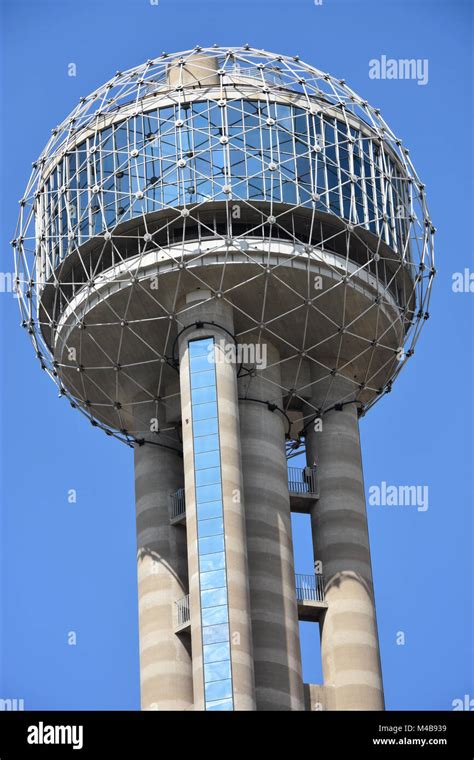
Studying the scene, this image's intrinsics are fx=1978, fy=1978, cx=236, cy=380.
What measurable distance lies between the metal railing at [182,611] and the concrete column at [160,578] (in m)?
0.29

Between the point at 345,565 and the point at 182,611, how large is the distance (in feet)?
29.5

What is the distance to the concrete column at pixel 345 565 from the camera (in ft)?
335

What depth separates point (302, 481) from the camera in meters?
108

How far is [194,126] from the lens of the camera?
349 feet

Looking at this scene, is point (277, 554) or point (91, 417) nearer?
point (277, 554)

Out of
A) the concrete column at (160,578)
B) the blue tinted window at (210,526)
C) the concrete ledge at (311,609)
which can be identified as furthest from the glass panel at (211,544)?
the concrete ledge at (311,609)

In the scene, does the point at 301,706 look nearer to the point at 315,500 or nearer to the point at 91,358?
the point at 315,500

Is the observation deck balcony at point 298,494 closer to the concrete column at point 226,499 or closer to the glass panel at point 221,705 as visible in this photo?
the concrete column at point 226,499

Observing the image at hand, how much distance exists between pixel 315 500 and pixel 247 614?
41.4ft

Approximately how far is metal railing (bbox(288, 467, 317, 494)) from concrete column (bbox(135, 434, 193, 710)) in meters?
6.19

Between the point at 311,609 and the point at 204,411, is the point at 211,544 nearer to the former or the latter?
the point at 204,411

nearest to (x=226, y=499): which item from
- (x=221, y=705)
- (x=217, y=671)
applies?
(x=217, y=671)
